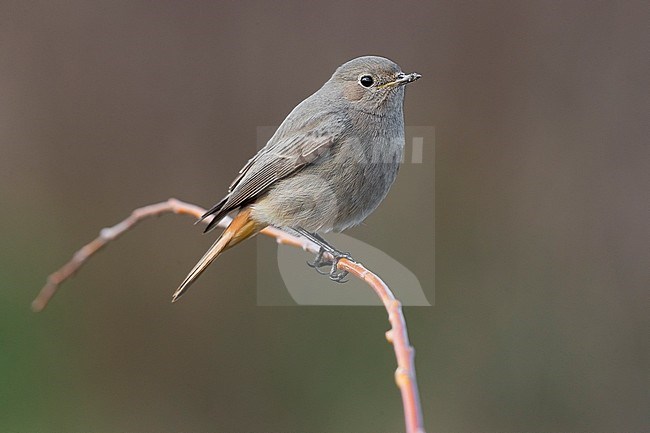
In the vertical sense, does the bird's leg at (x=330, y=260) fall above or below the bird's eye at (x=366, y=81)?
below

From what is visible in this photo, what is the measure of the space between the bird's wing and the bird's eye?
0.18 meters

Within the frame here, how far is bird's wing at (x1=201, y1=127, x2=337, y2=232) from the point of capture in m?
1.91

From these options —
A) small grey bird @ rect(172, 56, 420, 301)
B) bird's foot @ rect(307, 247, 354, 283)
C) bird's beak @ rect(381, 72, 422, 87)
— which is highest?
bird's beak @ rect(381, 72, 422, 87)

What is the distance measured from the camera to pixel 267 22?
4.23 meters

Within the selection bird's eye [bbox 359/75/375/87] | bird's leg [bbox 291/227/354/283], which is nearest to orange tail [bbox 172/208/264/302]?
bird's leg [bbox 291/227/354/283]

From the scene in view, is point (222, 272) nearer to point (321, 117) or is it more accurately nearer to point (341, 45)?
point (341, 45)

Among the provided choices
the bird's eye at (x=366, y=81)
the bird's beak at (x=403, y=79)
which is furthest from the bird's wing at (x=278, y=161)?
the bird's beak at (x=403, y=79)

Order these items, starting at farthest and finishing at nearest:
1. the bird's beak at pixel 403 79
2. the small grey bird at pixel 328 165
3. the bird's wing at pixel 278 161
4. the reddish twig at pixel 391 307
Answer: the bird's wing at pixel 278 161
the small grey bird at pixel 328 165
the bird's beak at pixel 403 79
the reddish twig at pixel 391 307

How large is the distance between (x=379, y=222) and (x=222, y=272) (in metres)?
1.36

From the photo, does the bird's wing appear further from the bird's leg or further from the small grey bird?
the bird's leg

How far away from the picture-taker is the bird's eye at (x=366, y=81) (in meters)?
1.73

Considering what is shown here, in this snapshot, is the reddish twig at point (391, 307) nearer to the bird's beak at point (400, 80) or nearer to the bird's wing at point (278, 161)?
the bird's wing at point (278, 161)

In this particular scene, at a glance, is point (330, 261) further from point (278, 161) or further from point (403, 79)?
point (403, 79)

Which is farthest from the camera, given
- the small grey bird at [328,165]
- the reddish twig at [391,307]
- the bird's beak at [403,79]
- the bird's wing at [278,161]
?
the bird's wing at [278,161]
